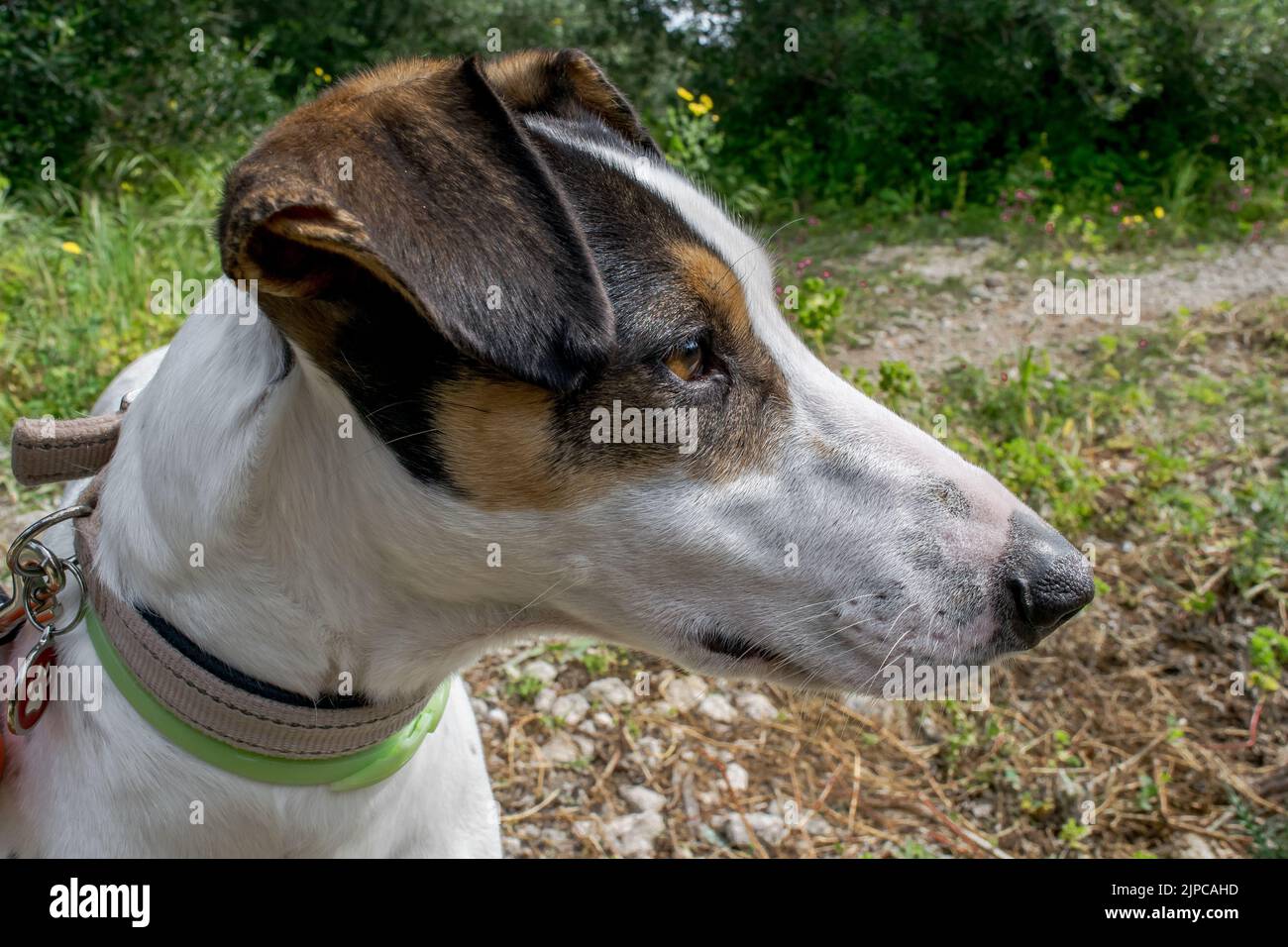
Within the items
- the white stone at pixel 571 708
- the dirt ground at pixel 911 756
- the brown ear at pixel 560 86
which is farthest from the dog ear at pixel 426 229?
the white stone at pixel 571 708

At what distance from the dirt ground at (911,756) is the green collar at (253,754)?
122cm

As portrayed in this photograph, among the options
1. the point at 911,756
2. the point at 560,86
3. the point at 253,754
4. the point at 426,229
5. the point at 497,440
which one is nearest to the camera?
the point at 426,229

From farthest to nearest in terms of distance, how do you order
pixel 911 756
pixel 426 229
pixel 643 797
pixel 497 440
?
1. pixel 911 756
2. pixel 643 797
3. pixel 497 440
4. pixel 426 229

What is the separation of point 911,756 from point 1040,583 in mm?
1661

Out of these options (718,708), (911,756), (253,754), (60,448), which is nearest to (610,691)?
(718,708)

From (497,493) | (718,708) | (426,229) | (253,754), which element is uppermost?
(426,229)

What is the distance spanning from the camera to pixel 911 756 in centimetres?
324

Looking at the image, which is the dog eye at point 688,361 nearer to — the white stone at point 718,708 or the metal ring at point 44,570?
the metal ring at point 44,570

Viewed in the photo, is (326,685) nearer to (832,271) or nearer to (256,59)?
(832,271)

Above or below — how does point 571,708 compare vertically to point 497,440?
below

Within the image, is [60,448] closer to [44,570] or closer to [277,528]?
[44,570]

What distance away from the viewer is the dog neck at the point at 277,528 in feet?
5.20

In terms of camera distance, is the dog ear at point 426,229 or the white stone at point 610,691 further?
the white stone at point 610,691

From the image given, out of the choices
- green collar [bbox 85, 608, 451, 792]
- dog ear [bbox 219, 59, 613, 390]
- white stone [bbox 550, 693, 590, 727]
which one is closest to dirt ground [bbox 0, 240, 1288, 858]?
white stone [bbox 550, 693, 590, 727]
